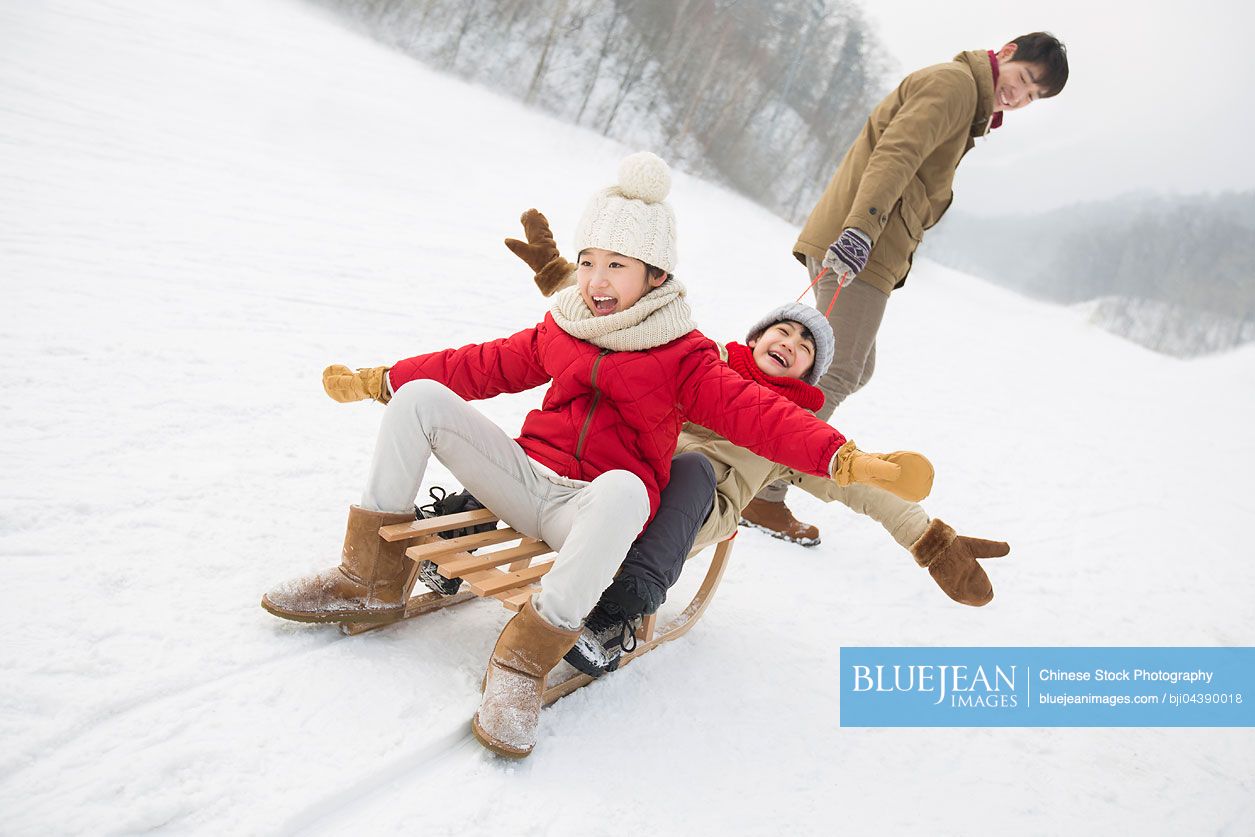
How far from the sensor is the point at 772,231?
541 inches

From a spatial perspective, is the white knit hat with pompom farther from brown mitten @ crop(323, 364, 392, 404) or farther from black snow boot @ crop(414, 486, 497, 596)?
black snow boot @ crop(414, 486, 497, 596)

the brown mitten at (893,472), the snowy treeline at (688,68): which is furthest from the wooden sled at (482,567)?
the snowy treeline at (688,68)

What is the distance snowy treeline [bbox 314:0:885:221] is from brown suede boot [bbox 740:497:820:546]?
51.8ft

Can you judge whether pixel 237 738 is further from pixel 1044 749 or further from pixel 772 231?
pixel 772 231

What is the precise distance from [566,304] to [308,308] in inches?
102

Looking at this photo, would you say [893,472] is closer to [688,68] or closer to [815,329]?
[815,329]

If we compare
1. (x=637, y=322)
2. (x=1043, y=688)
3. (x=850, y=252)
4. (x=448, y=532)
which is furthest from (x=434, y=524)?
(x=1043, y=688)

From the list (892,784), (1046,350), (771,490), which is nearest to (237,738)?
(892,784)

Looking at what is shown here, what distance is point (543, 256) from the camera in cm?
261

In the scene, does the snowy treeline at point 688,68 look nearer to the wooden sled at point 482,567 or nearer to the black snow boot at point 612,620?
the wooden sled at point 482,567

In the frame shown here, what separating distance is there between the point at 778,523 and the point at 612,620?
64.1 inches

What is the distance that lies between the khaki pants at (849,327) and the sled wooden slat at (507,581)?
1550 mm

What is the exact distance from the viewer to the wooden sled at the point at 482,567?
5.66 feet

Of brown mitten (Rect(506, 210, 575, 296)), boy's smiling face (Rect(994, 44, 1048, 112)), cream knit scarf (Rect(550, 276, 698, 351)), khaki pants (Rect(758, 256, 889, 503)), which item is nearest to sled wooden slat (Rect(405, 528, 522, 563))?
cream knit scarf (Rect(550, 276, 698, 351))
